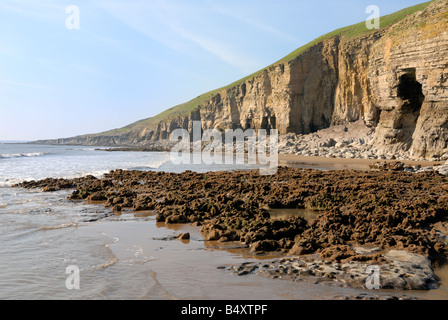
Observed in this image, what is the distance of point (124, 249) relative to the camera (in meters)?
7.46

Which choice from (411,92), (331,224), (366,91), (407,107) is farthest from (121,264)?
(366,91)

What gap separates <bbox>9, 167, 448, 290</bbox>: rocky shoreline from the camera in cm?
574

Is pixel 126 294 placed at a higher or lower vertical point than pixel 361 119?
lower

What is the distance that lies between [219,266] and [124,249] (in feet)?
7.71

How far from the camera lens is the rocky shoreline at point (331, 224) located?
18.8 ft

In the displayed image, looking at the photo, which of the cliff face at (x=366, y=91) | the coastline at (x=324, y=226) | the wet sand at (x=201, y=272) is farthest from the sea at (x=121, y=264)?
the cliff face at (x=366, y=91)

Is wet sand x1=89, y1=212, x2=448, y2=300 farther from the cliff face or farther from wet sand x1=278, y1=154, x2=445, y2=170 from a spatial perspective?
the cliff face

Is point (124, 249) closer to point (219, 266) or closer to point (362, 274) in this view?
point (219, 266)

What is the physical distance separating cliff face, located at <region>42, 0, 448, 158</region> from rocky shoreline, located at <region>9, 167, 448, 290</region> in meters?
12.1

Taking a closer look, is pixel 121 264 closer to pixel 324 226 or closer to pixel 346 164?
pixel 324 226

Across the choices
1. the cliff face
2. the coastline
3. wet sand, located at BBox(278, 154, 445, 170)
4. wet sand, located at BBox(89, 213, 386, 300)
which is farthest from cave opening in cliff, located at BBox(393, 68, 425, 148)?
wet sand, located at BBox(89, 213, 386, 300)

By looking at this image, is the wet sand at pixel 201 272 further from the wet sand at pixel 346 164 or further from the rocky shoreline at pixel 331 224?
the wet sand at pixel 346 164

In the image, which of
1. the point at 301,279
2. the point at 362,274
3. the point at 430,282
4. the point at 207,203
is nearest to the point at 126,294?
the point at 301,279

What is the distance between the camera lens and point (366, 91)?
1793 inches
